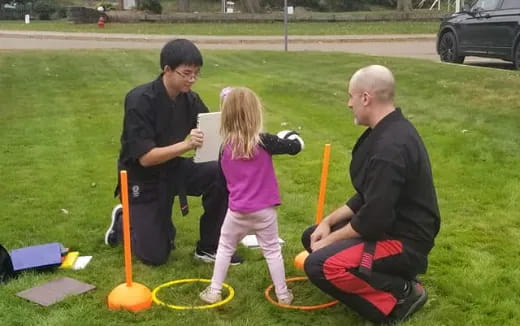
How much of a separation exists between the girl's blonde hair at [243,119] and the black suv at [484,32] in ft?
34.3

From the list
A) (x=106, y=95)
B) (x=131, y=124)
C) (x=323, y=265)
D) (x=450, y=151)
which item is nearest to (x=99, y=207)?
(x=131, y=124)

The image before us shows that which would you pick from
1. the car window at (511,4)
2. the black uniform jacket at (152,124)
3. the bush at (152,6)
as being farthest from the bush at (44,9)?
the black uniform jacket at (152,124)

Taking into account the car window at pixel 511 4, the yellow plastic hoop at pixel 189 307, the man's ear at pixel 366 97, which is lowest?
the yellow plastic hoop at pixel 189 307

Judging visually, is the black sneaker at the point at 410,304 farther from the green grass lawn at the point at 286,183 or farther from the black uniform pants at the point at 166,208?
the black uniform pants at the point at 166,208

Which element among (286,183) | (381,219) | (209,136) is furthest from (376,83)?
(286,183)

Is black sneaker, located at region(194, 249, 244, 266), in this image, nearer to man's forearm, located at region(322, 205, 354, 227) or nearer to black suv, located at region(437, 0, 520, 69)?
man's forearm, located at region(322, 205, 354, 227)

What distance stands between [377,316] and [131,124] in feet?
6.52

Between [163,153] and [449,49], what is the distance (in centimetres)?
1238

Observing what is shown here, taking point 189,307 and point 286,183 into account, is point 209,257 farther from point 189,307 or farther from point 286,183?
point 286,183

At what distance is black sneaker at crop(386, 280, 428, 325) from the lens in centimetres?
376

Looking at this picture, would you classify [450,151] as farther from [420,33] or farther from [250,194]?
[420,33]

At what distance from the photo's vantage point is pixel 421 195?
3.60m

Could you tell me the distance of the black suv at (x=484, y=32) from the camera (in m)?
13.2

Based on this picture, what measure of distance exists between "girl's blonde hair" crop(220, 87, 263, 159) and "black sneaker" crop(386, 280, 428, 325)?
1145mm
